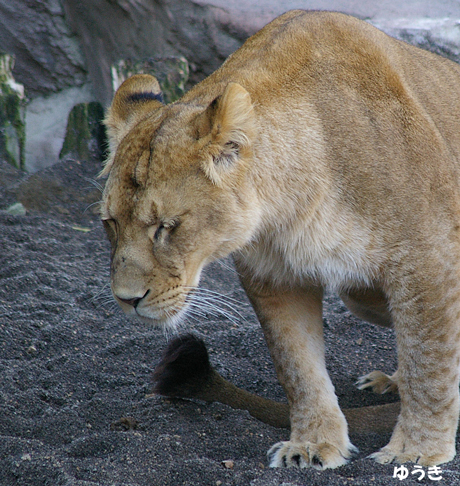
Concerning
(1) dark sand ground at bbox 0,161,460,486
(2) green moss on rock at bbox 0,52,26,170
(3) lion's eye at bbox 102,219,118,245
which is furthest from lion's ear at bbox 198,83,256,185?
(2) green moss on rock at bbox 0,52,26,170

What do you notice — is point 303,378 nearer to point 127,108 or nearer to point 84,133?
point 127,108

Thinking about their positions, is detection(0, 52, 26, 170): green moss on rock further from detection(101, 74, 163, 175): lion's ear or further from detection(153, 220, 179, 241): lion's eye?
detection(153, 220, 179, 241): lion's eye

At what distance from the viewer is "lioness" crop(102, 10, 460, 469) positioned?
7.16ft

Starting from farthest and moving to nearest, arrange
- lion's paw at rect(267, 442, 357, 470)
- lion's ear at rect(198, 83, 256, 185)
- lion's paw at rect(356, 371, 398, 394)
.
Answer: lion's paw at rect(356, 371, 398, 394)
lion's paw at rect(267, 442, 357, 470)
lion's ear at rect(198, 83, 256, 185)

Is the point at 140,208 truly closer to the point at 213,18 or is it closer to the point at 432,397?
the point at 432,397

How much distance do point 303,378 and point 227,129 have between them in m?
1.05

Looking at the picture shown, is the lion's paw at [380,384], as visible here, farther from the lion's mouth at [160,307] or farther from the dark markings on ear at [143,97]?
the dark markings on ear at [143,97]

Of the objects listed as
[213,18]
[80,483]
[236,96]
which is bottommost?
[80,483]

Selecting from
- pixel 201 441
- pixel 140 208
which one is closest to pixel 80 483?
pixel 201 441

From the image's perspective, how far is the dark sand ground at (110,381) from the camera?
216 cm

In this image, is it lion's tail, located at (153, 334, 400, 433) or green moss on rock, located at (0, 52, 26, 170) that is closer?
lion's tail, located at (153, 334, 400, 433)

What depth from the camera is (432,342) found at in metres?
2.40

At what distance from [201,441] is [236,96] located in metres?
1.21

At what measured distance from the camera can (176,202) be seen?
2150mm
